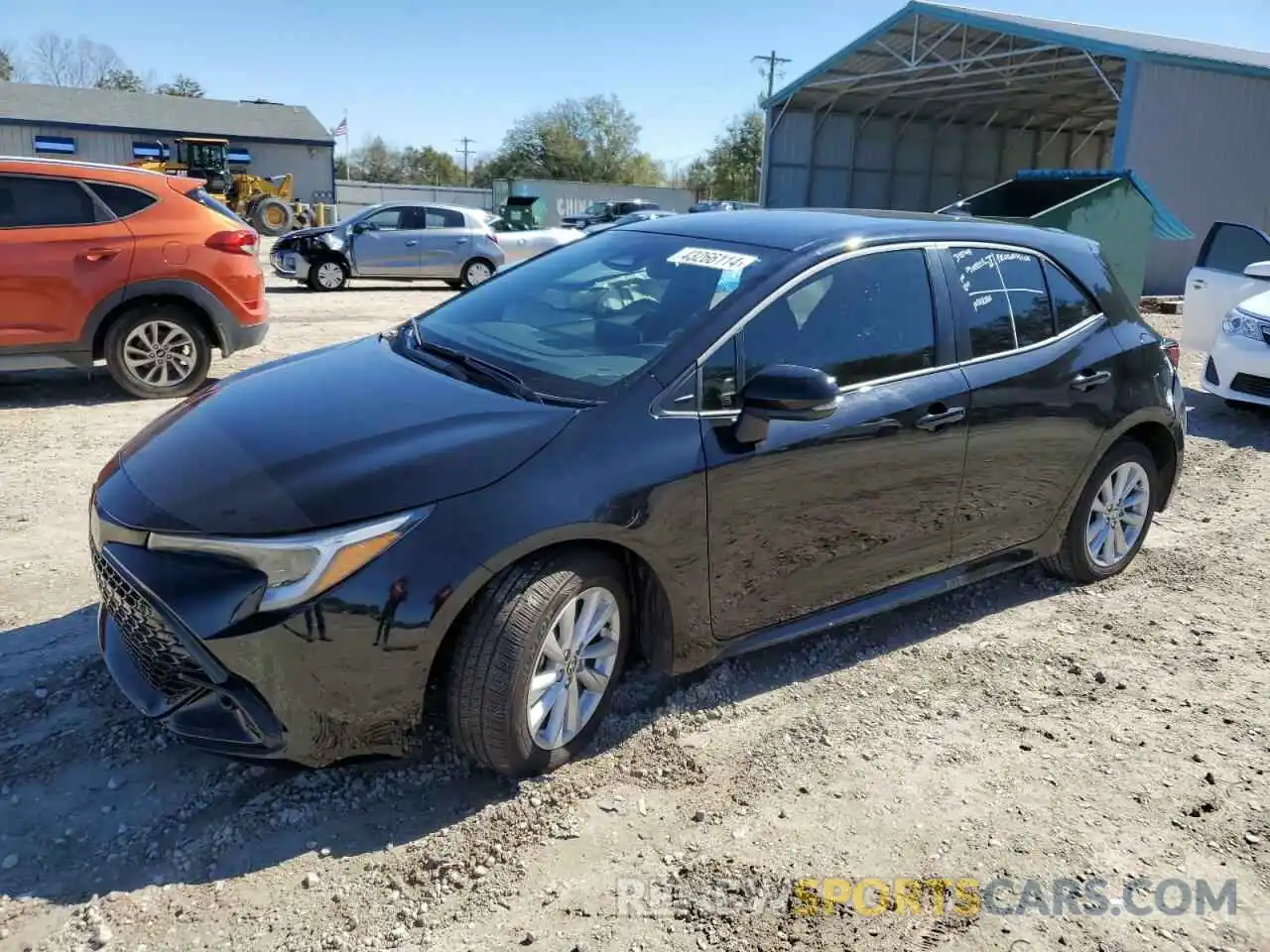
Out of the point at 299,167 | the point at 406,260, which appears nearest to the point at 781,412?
the point at 406,260

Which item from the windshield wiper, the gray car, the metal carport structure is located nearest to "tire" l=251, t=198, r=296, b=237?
the metal carport structure

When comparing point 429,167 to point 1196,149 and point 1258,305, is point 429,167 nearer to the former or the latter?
point 1196,149

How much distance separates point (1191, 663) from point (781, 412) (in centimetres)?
230

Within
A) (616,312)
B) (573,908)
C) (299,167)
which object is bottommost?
(573,908)

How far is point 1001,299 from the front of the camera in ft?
13.3

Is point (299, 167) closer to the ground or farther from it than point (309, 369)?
farther from it

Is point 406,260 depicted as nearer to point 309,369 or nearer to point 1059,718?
point 309,369

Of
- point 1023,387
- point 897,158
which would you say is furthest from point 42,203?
point 897,158

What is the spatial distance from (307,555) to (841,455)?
1817 millimetres

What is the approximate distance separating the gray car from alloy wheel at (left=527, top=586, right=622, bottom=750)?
13.9 metres

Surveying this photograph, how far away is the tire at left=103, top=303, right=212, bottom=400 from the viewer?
743 centimetres

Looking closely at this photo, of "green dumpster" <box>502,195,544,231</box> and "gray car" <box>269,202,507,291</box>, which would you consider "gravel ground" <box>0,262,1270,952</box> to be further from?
"green dumpster" <box>502,195,544,231</box>

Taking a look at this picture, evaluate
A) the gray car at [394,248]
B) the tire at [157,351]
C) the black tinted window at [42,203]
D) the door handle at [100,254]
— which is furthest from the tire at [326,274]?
the door handle at [100,254]

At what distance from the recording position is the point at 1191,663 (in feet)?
13.4
